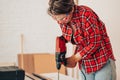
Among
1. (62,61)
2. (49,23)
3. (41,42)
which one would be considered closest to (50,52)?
(41,42)

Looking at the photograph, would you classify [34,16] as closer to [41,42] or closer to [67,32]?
[41,42]

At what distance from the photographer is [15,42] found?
3.37 metres

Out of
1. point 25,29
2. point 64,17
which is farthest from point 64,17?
point 25,29

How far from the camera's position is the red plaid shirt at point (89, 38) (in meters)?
1.35

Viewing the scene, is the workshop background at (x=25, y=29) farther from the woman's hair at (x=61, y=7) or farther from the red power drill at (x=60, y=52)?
the woman's hair at (x=61, y=7)

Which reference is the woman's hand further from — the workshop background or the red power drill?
the workshop background

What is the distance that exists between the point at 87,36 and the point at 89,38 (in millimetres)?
17

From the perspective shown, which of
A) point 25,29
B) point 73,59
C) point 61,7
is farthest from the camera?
point 25,29

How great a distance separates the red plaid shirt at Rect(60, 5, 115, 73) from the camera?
135cm

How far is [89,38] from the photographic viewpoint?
135 centimetres

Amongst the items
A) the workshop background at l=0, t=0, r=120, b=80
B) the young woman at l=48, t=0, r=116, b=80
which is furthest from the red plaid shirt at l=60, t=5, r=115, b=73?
the workshop background at l=0, t=0, r=120, b=80

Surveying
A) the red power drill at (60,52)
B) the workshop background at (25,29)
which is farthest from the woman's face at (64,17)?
the workshop background at (25,29)

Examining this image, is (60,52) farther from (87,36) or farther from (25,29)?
(25,29)

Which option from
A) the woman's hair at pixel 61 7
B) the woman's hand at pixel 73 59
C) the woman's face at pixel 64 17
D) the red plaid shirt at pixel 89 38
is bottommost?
the woman's hand at pixel 73 59
